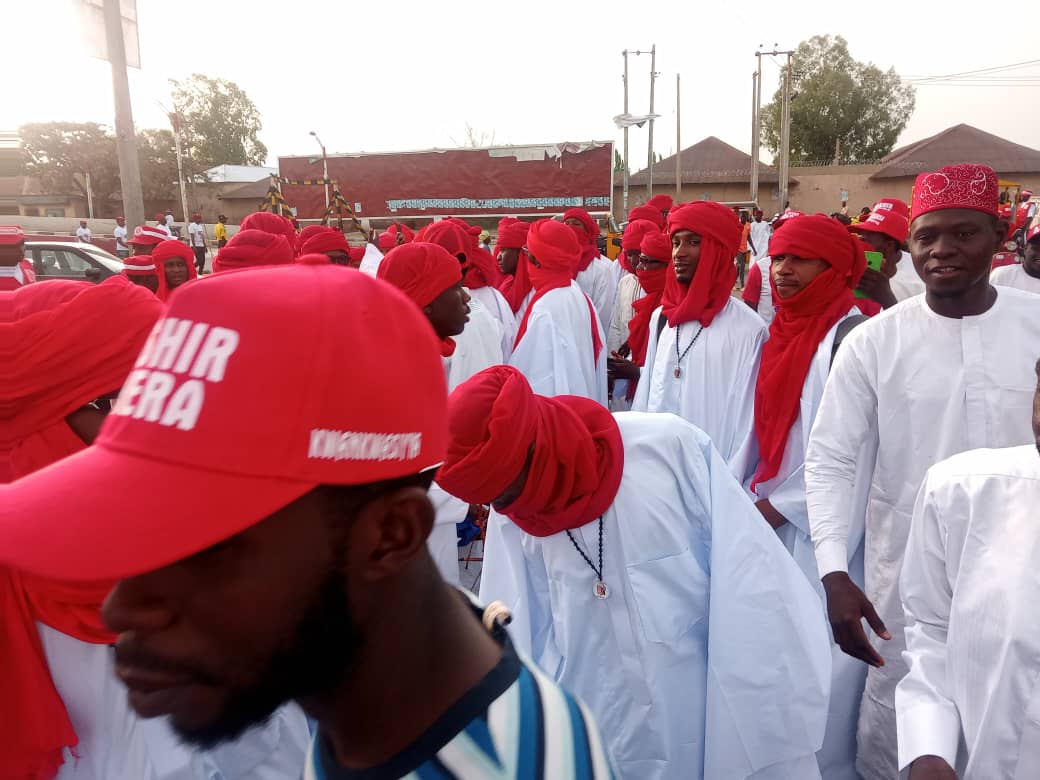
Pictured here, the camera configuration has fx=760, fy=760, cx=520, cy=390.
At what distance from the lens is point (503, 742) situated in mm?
984

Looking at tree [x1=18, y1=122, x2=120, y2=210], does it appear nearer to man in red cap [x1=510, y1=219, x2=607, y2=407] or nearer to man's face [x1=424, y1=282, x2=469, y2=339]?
man in red cap [x1=510, y1=219, x2=607, y2=407]

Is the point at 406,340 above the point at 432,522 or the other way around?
above

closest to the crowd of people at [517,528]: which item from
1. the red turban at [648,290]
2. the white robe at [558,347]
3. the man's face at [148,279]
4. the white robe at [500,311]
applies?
the white robe at [558,347]

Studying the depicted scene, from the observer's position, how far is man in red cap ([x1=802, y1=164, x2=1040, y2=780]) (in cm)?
266

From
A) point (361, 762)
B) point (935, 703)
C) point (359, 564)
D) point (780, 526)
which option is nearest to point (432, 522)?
point (359, 564)

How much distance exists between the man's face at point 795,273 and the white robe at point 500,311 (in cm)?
291

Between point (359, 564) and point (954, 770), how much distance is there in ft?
4.79

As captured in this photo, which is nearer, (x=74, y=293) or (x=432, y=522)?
(x=432, y=522)

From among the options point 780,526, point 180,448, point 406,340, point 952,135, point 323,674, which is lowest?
point 780,526

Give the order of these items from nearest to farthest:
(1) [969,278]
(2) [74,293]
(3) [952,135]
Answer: (2) [74,293]
(1) [969,278]
(3) [952,135]

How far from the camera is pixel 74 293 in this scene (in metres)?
2.14

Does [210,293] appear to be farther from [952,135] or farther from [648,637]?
[952,135]

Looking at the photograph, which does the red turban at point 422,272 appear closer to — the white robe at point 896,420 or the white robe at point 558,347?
the white robe at point 558,347

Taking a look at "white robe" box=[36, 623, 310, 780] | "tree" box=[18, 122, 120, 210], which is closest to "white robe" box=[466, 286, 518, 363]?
"white robe" box=[36, 623, 310, 780]
